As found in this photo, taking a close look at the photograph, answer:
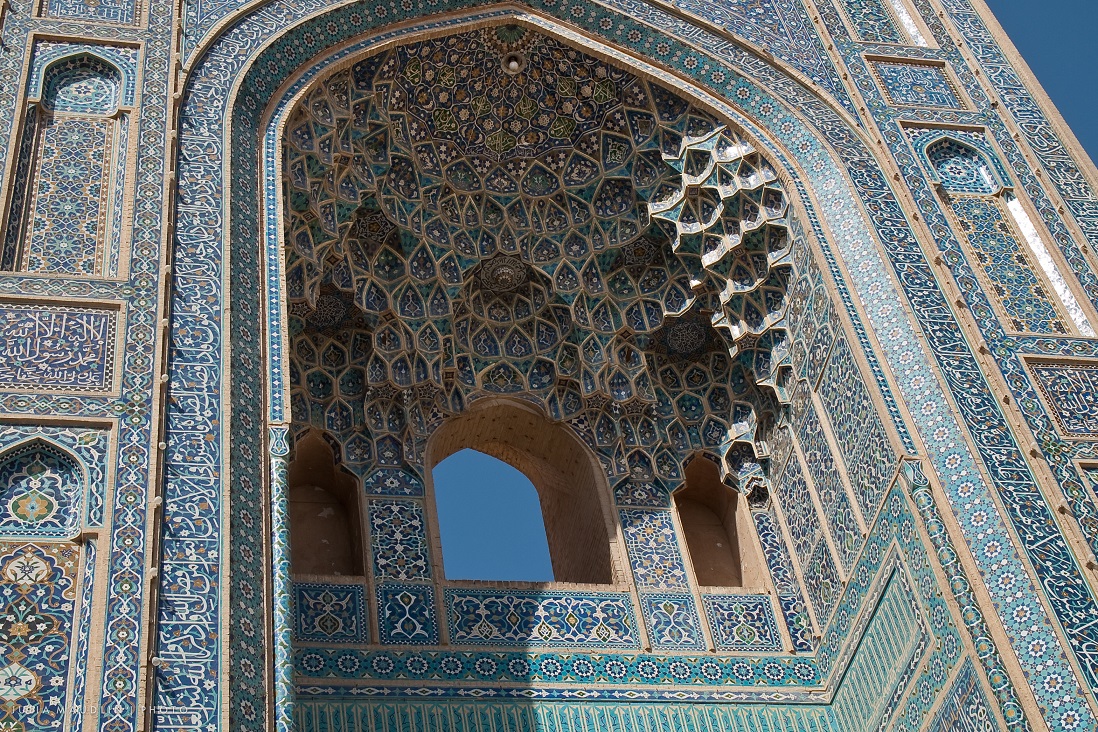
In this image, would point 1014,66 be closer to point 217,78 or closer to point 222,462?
point 217,78

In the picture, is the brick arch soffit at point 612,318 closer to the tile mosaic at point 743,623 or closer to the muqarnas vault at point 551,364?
the muqarnas vault at point 551,364

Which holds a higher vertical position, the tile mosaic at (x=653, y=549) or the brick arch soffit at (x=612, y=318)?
the brick arch soffit at (x=612, y=318)

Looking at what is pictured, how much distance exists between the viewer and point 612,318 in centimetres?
932

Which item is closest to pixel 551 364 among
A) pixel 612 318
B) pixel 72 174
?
pixel 612 318

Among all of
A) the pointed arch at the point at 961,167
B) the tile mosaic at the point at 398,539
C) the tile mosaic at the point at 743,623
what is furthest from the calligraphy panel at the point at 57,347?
the pointed arch at the point at 961,167

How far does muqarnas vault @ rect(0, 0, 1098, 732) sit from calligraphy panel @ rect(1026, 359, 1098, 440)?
2cm

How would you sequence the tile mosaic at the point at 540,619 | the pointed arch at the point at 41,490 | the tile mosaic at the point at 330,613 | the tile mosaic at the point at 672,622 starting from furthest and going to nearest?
the tile mosaic at the point at 672,622
the tile mosaic at the point at 540,619
the tile mosaic at the point at 330,613
the pointed arch at the point at 41,490

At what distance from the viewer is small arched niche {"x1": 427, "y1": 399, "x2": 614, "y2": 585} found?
8.80m

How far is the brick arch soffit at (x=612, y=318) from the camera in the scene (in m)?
8.59

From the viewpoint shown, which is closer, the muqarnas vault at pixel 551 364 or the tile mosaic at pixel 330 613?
the muqarnas vault at pixel 551 364

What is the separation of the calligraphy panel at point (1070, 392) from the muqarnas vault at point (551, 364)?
0.07ft

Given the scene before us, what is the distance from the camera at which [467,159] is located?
31.4ft

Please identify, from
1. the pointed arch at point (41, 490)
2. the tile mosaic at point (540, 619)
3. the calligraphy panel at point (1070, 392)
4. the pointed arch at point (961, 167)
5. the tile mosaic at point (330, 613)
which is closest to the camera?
the pointed arch at point (41, 490)

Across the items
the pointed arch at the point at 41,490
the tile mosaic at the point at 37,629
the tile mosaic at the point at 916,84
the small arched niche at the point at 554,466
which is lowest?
the tile mosaic at the point at 37,629
